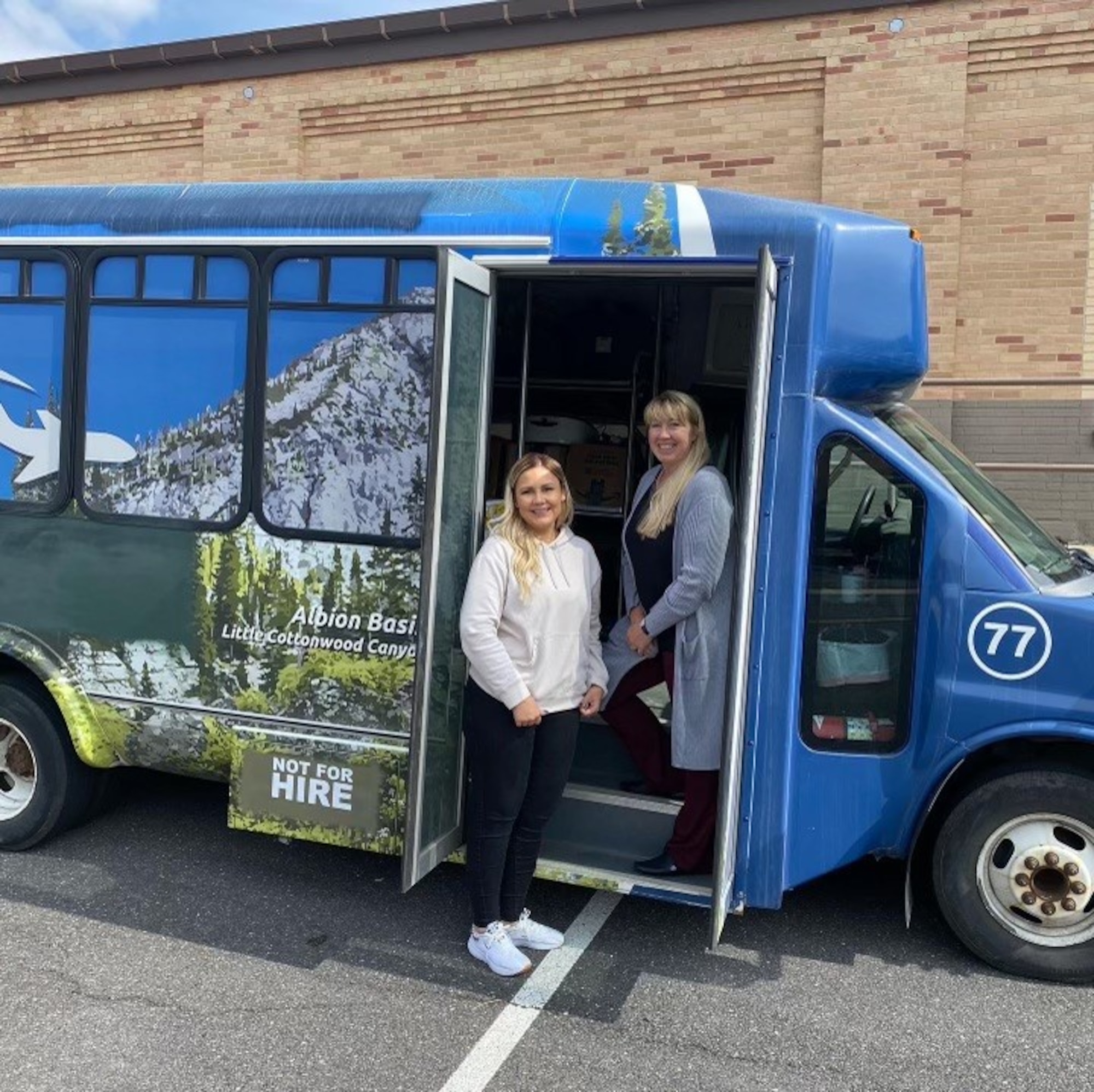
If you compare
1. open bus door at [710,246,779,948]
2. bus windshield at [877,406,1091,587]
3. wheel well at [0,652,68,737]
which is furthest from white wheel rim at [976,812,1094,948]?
wheel well at [0,652,68,737]

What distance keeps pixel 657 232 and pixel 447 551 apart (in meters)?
1.34

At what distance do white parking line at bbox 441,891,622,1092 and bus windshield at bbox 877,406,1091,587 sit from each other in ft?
6.77

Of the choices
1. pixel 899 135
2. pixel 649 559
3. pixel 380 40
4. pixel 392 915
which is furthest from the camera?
pixel 380 40

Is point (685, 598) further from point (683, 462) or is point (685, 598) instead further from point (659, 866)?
point (659, 866)

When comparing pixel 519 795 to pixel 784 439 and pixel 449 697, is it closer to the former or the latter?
pixel 449 697

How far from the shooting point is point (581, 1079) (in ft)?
10.3

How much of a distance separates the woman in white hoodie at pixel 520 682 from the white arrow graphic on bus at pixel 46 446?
5.69 ft

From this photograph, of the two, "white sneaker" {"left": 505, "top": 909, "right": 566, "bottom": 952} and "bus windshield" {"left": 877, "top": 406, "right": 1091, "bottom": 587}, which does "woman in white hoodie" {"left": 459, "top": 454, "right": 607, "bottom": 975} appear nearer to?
"white sneaker" {"left": 505, "top": 909, "right": 566, "bottom": 952}

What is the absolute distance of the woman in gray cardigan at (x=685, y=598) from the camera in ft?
12.2

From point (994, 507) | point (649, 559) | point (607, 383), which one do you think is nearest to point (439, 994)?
point (649, 559)

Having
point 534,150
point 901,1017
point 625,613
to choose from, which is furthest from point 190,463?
point 534,150

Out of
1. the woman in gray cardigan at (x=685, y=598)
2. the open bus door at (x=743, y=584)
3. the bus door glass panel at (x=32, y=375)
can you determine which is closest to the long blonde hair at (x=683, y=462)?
the woman in gray cardigan at (x=685, y=598)

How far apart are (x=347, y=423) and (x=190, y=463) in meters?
0.72

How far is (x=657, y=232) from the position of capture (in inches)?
149
